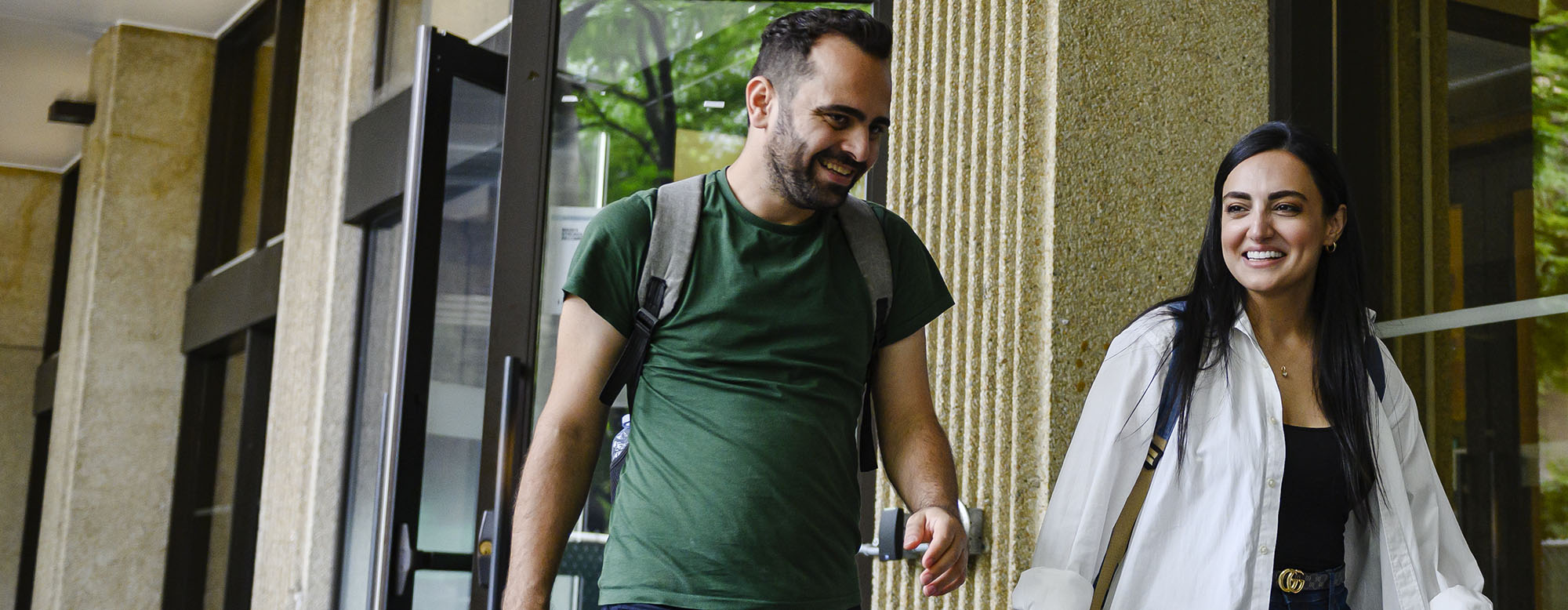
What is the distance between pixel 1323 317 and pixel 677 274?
129 cm

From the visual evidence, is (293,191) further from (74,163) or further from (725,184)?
(74,163)

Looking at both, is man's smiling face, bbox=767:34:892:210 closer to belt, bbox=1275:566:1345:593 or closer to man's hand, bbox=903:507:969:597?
man's hand, bbox=903:507:969:597

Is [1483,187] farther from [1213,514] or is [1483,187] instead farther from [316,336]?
[316,336]

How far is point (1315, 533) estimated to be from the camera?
244 centimetres

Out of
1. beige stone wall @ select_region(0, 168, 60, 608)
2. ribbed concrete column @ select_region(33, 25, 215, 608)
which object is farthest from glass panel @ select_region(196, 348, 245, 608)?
beige stone wall @ select_region(0, 168, 60, 608)

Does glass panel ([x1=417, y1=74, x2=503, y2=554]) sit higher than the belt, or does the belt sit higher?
glass panel ([x1=417, y1=74, x2=503, y2=554])

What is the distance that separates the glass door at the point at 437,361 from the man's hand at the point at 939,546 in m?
1.96

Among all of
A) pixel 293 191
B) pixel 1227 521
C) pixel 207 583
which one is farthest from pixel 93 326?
pixel 1227 521

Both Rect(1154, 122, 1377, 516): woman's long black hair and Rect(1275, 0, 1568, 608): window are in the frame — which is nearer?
Rect(1154, 122, 1377, 516): woman's long black hair

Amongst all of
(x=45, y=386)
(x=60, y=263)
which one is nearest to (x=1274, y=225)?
(x=45, y=386)

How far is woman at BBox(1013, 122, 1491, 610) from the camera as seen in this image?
7.88ft

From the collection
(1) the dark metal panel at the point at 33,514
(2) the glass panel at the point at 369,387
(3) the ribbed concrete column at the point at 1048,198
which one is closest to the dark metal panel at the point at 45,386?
(1) the dark metal panel at the point at 33,514

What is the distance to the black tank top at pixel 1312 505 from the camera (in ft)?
7.95

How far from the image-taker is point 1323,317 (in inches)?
105
